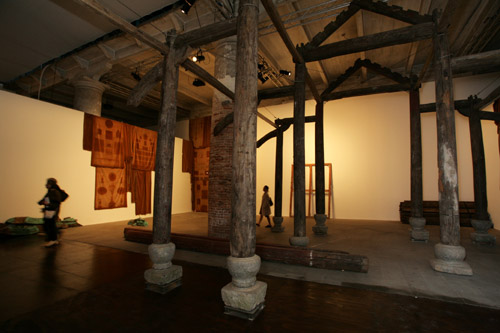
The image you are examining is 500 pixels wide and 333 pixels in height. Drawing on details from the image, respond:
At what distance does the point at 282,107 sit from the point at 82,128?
830 centimetres

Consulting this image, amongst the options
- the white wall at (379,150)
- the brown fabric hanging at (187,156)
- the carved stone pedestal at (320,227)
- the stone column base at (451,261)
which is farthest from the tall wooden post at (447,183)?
the brown fabric hanging at (187,156)

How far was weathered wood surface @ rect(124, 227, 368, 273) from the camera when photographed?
13.3 ft

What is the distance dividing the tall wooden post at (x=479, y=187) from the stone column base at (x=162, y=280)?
22.9 ft

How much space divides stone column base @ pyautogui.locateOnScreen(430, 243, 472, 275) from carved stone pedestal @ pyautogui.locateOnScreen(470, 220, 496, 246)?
2921 millimetres

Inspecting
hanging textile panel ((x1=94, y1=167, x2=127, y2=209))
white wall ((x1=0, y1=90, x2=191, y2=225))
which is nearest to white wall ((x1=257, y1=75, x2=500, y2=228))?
hanging textile panel ((x1=94, y1=167, x2=127, y2=209))

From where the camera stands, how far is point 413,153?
6.74 metres

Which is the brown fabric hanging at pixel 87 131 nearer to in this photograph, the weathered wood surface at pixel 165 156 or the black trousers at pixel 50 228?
the black trousers at pixel 50 228

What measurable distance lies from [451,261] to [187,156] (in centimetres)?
1182

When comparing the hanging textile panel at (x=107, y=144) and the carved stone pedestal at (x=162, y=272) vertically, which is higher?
the hanging textile panel at (x=107, y=144)

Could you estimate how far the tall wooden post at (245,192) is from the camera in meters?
2.69

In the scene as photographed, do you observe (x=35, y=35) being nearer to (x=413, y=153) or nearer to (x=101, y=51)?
(x=101, y=51)

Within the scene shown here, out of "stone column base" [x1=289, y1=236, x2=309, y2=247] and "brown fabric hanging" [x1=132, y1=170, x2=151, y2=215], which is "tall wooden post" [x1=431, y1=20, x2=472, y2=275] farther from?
"brown fabric hanging" [x1=132, y1=170, x2=151, y2=215]

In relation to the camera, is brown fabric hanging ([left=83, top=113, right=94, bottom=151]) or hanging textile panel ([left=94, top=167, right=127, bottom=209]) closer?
brown fabric hanging ([left=83, top=113, right=94, bottom=151])

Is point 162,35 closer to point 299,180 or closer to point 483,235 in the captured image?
point 299,180
